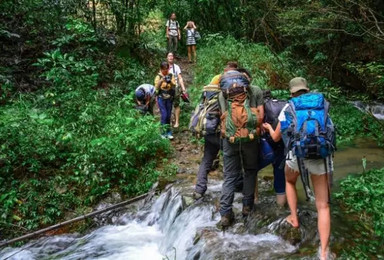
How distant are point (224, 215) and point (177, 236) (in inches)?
42.8

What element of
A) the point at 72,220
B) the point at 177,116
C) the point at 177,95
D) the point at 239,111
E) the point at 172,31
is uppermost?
the point at 172,31

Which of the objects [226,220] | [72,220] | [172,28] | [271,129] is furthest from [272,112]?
[172,28]

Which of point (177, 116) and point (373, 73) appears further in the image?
point (177, 116)

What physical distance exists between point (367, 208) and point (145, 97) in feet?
19.2

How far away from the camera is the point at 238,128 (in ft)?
15.8

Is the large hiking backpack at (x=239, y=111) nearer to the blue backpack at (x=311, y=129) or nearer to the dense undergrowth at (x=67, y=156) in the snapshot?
the blue backpack at (x=311, y=129)

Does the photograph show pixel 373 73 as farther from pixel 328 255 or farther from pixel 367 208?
pixel 328 255

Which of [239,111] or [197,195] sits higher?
[239,111]

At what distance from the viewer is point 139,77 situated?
13.1m

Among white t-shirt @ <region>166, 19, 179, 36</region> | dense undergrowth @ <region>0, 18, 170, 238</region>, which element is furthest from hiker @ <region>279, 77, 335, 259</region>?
white t-shirt @ <region>166, 19, 179, 36</region>

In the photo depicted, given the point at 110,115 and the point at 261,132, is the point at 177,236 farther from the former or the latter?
the point at 110,115

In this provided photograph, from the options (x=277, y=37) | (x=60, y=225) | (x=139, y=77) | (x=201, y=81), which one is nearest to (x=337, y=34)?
(x=277, y=37)

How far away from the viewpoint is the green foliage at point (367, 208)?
15.3ft

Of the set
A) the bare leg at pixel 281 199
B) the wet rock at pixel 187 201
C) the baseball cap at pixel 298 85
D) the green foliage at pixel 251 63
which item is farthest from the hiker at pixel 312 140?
the green foliage at pixel 251 63
